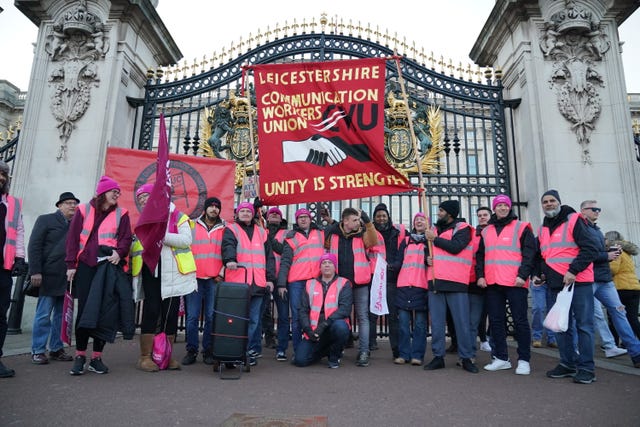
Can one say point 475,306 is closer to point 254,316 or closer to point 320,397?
point 320,397

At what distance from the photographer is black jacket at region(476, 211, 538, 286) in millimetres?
4844

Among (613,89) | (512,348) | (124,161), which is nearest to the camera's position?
(512,348)

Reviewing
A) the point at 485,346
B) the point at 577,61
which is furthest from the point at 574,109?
the point at 485,346

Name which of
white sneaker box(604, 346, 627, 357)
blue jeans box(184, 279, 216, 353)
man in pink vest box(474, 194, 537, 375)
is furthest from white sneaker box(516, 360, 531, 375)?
blue jeans box(184, 279, 216, 353)

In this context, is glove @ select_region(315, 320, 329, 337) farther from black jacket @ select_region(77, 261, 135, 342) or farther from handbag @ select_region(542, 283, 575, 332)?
handbag @ select_region(542, 283, 575, 332)

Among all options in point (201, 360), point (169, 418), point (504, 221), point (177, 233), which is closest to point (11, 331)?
point (201, 360)

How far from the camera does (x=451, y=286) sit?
5.04m

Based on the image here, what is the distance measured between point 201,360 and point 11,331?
4.06 m

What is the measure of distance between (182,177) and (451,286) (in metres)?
5.19

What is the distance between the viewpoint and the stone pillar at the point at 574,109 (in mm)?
7926

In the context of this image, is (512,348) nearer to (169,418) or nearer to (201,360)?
(201,360)

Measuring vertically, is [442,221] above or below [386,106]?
below

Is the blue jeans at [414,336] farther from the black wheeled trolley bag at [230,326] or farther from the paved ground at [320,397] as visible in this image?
the black wheeled trolley bag at [230,326]

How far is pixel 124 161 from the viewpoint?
25.2 ft
